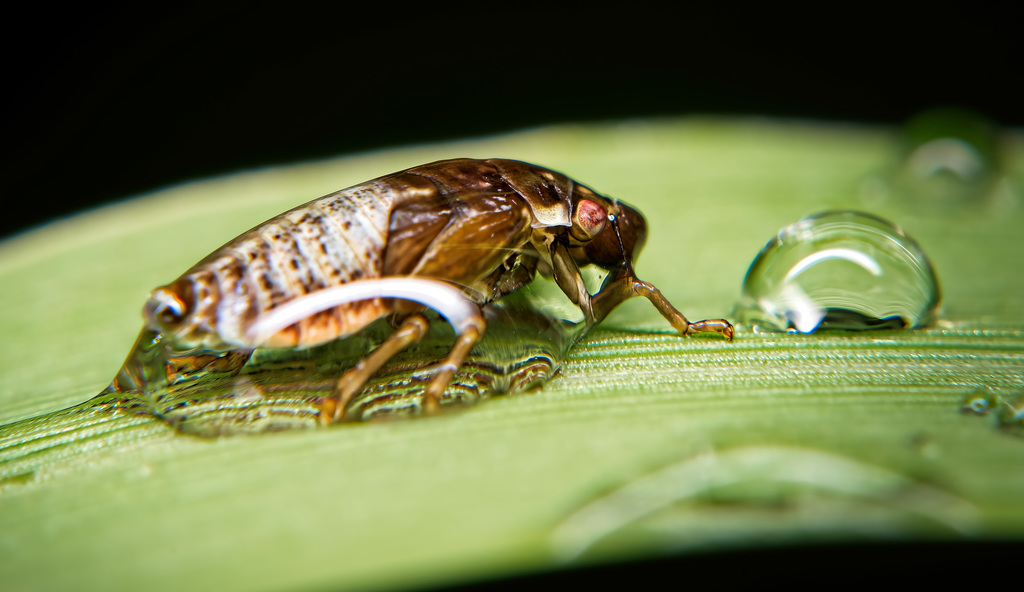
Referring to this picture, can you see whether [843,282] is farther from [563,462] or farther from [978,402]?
[563,462]

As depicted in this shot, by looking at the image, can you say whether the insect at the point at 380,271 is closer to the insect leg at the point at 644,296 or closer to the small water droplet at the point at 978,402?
the insect leg at the point at 644,296

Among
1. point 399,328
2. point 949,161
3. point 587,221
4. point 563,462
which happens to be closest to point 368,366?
point 399,328

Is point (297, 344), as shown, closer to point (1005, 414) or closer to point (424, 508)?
point (424, 508)

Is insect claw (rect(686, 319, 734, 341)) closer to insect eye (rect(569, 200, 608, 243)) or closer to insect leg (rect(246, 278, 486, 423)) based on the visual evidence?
insect eye (rect(569, 200, 608, 243))

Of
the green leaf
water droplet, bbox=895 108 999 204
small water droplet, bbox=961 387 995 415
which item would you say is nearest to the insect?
the green leaf

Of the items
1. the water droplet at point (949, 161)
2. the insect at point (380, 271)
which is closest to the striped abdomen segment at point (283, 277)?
the insect at point (380, 271)

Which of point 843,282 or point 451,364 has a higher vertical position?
point 843,282

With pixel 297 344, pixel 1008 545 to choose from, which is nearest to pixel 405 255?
pixel 297 344
